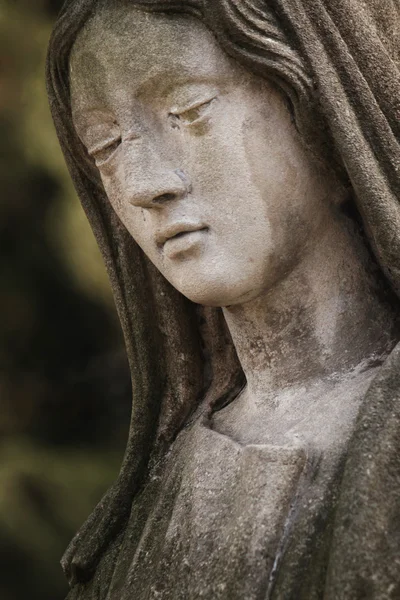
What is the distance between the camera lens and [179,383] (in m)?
2.68

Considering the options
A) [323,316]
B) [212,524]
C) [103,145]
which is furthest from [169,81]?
[212,524]

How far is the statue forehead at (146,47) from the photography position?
92.3 inches

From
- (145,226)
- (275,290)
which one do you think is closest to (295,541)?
(275,290)

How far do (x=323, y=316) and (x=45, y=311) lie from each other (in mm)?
Result: 1756

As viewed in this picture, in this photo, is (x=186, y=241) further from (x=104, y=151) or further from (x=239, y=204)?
(x=104, y=151)

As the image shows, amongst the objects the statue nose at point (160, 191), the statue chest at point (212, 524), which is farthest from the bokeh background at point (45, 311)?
the statue nose at point (160, 191)

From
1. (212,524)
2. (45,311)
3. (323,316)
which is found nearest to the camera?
(212,524)

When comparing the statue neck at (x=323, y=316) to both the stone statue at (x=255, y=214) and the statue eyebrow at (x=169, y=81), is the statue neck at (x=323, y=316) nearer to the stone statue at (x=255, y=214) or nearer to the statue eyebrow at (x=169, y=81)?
the stone statue at (x=255, y=214)

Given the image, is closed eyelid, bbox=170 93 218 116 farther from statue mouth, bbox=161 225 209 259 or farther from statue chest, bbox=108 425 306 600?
statue chest, bbox=108 425 306 600

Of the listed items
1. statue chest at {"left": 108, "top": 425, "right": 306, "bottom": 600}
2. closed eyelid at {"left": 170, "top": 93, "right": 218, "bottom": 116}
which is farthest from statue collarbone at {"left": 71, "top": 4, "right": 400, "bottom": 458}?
statue chest at {"left": 108, "top": 425, "right": 306, "bottom": 600}

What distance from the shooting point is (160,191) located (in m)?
2.33

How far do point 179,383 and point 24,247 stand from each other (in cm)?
147

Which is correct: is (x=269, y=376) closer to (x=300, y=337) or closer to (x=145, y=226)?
(x=300, y=337)

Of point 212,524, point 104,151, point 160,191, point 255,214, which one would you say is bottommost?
point 212,524
